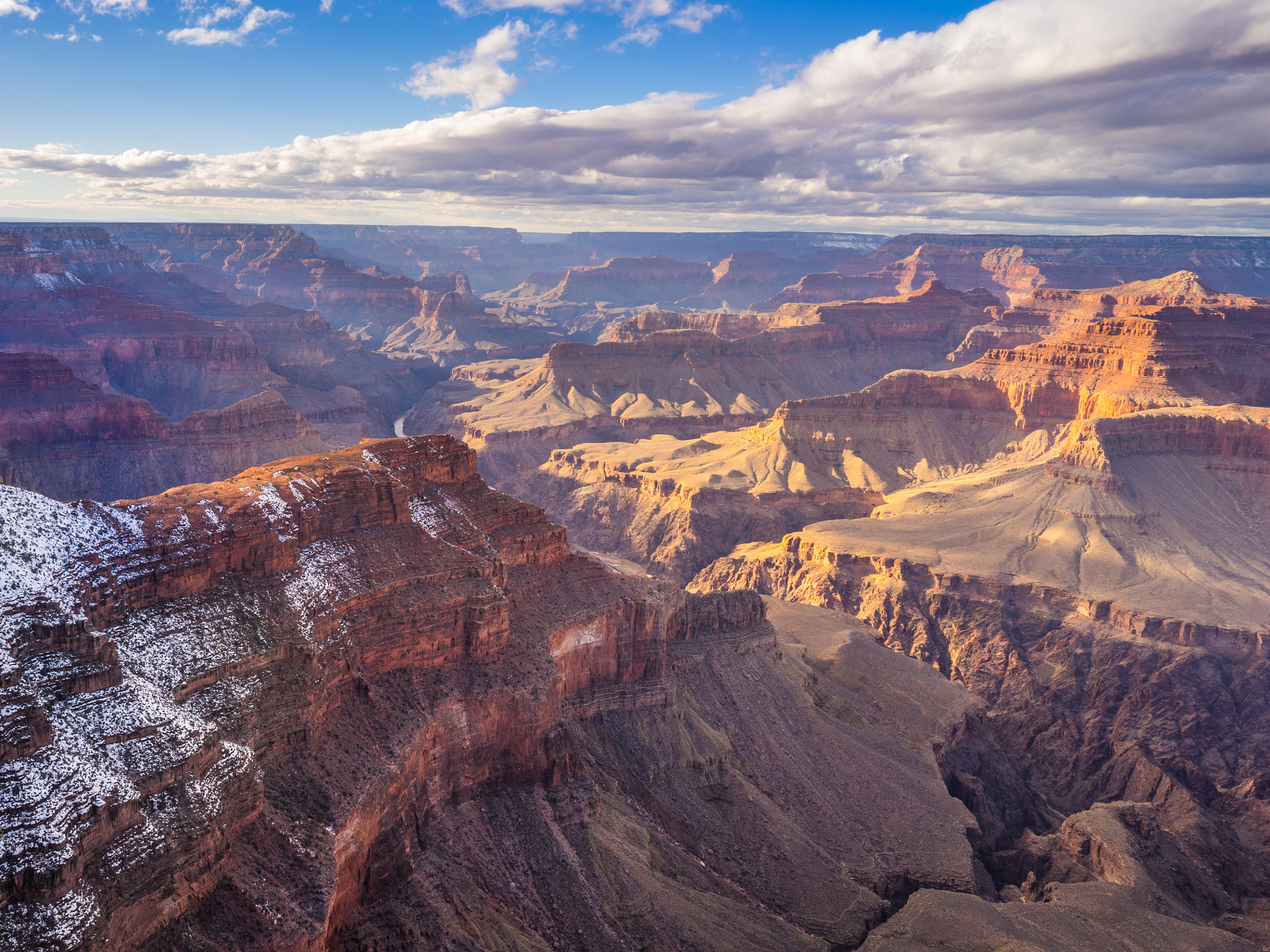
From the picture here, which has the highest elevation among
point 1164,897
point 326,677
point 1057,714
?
point 326,677

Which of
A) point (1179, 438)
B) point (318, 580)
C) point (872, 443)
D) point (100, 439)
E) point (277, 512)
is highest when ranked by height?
point (277, 512)

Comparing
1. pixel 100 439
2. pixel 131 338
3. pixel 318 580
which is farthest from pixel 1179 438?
pixel 131 338

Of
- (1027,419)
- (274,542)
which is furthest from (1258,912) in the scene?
(1027,419)

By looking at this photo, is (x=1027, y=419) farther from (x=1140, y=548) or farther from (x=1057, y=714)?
(x=1057, y=714)

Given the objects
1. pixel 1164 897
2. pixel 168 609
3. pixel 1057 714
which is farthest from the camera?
pixel 1057 714

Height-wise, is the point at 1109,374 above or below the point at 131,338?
below

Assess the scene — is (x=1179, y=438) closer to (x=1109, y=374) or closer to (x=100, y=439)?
(x=1109, y=374)

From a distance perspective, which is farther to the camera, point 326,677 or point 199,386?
point 199,386

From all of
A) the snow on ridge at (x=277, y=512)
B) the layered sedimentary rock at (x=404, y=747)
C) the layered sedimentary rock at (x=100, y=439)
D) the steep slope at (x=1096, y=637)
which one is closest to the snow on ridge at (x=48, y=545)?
the layered sedimentary rock at (x=404, y=747)
